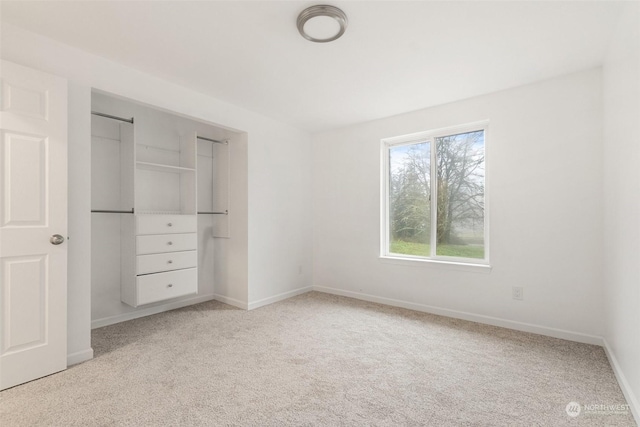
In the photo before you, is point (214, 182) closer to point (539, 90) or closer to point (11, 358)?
point (11, 358)

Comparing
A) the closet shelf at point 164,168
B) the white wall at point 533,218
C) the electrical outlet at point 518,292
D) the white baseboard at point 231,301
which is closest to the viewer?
the white wall at point 533,218

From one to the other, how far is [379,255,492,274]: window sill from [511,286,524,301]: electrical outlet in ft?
0.85

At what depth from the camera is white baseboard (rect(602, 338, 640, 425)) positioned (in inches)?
62.8

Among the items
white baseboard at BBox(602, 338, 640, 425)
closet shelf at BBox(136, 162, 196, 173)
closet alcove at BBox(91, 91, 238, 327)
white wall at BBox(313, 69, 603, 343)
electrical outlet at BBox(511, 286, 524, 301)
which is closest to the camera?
white baseboard at BBox(602, 338, 640, 425)

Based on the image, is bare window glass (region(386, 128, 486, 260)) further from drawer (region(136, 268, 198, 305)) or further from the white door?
the white door

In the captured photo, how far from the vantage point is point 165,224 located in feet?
10.2

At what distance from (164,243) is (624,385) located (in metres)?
3.69

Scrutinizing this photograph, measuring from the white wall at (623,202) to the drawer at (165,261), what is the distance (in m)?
3.52

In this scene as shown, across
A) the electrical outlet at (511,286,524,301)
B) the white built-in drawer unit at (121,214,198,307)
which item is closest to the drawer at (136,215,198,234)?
the white built-in drawer unit at (121,214,198,307)

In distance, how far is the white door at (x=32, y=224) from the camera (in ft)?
6.15

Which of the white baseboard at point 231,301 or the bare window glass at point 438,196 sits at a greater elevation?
the bare window glass at point 438,196

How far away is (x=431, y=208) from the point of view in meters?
3.55

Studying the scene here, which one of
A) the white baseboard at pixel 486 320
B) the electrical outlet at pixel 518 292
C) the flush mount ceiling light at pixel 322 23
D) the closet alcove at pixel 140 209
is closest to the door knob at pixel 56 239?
the closet alcove at pixel 140 209

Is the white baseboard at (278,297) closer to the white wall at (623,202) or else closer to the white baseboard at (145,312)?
the white baseboard at (145,312)
